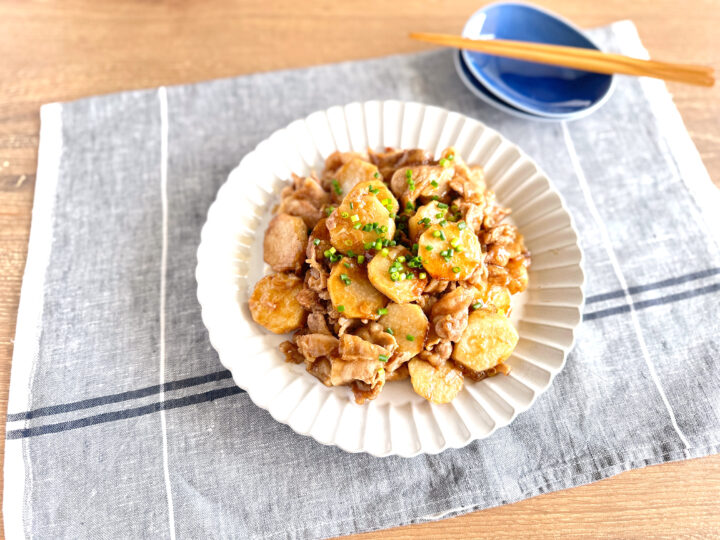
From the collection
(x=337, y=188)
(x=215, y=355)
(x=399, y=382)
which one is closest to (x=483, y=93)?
(x=337, y=188)

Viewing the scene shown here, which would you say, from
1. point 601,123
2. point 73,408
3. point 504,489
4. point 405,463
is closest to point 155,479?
point 73,408

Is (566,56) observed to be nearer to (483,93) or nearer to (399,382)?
(483,93)

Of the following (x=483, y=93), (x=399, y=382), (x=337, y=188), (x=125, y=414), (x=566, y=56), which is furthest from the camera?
(x=483, y=93)

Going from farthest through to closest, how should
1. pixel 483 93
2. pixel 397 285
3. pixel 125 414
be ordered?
pixel 483 93 → pixel 125 414 → pixel 397 285

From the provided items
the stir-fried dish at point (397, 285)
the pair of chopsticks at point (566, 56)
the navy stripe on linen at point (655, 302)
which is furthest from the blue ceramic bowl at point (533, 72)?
the navy stripe on linen at point (655, 302)

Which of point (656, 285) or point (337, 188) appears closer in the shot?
point (337, 188)

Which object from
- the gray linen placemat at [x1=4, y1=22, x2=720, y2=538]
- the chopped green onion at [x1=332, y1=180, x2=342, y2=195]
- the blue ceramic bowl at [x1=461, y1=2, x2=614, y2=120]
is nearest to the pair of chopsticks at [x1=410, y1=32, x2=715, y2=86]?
the blue ceramic bowl at [x1=461, y1=2, x2=614, y2=120]

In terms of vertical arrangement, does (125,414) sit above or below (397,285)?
below

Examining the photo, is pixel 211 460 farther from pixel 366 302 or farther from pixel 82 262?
pixel 82 262
